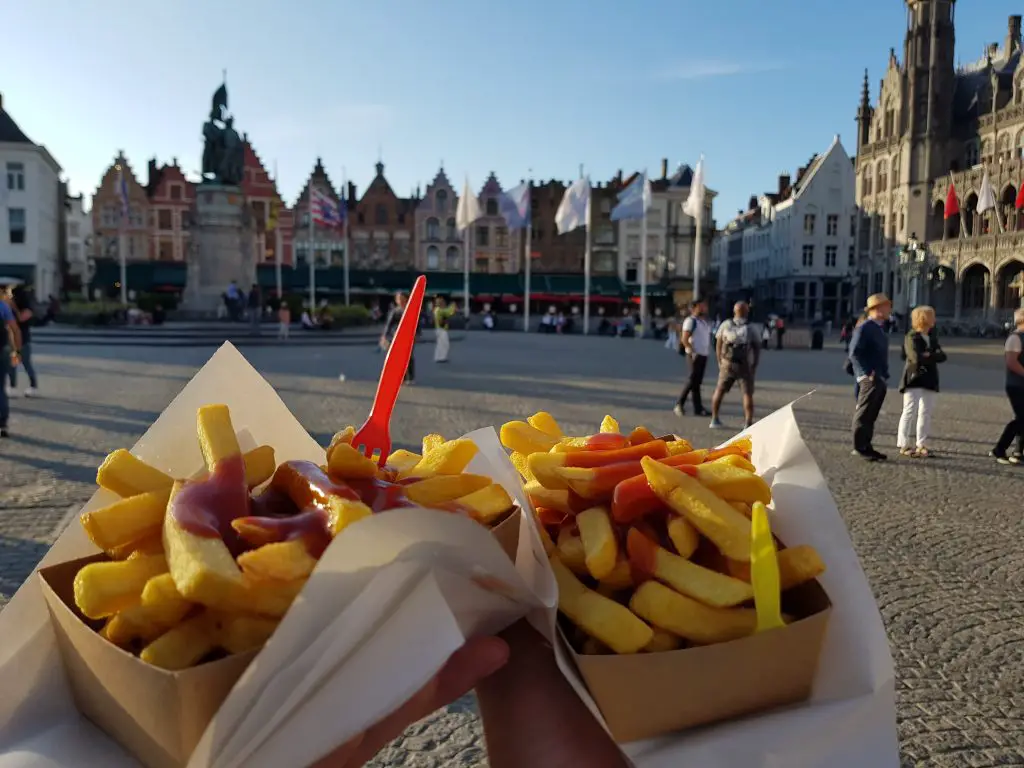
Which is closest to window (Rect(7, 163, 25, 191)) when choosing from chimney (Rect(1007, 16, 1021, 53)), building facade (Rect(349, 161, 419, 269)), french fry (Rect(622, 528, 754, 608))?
building facade (Rect(349, 161, 419, 269))

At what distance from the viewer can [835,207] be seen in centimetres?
7088

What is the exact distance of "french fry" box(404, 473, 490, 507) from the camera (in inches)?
52.4

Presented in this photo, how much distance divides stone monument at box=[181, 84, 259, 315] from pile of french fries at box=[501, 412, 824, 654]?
105ft

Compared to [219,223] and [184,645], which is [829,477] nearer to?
[184,645]

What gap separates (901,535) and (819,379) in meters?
13.5

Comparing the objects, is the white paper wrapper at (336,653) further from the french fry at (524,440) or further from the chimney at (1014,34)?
the chimney at (1014,34)

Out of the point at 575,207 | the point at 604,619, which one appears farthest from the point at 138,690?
the point at 575,207

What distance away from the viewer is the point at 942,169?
196 ft

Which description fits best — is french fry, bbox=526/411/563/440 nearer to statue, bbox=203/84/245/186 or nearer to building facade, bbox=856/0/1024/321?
statue, bbox=203/84/245/186

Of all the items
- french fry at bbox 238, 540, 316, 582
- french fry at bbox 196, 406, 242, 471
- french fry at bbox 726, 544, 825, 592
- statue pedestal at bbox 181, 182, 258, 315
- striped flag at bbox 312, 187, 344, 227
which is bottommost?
french fry at bbox 726, 544, 825, 592

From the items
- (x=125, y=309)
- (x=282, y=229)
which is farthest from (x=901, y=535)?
(x=282, y=229)

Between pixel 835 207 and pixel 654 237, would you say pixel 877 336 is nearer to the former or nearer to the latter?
pixel 654 237

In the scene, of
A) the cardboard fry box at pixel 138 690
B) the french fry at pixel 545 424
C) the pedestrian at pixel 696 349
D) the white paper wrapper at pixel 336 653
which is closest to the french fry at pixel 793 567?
the white paper wrapper at pixel 336 653

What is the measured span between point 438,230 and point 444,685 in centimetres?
6393
